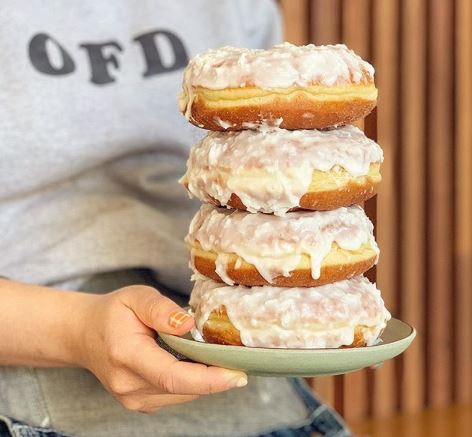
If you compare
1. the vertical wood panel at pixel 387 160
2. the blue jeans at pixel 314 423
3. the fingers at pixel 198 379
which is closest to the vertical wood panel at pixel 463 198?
the vertical wood panel at pixel 387 160

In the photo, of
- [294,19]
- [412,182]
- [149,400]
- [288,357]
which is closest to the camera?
[288,357]

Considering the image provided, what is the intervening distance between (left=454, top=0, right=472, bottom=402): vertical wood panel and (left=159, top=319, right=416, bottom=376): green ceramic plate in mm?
1441

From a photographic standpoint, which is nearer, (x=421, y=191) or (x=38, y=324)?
(x=38, y=324)

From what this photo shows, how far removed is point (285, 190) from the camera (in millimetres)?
805

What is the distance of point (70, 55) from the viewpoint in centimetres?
119

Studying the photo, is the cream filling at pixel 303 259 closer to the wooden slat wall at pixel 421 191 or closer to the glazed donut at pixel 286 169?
the glazed donut at pixel 286 169

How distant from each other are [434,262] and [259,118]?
1.48m

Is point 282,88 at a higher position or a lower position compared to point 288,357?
higher

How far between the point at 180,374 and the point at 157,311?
62 mm

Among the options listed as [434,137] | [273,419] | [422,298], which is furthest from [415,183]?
[273,419]

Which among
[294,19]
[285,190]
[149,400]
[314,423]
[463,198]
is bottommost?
[463,198]

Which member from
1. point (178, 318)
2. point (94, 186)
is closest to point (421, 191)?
point (94, 186)

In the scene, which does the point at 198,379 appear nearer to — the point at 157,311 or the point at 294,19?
the point at 157,311

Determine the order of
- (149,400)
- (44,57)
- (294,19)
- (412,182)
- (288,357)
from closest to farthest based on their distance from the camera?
1. (288,357)
2. (149,400)
3. (44,57)
4. (294,19)
5. (412,182)
